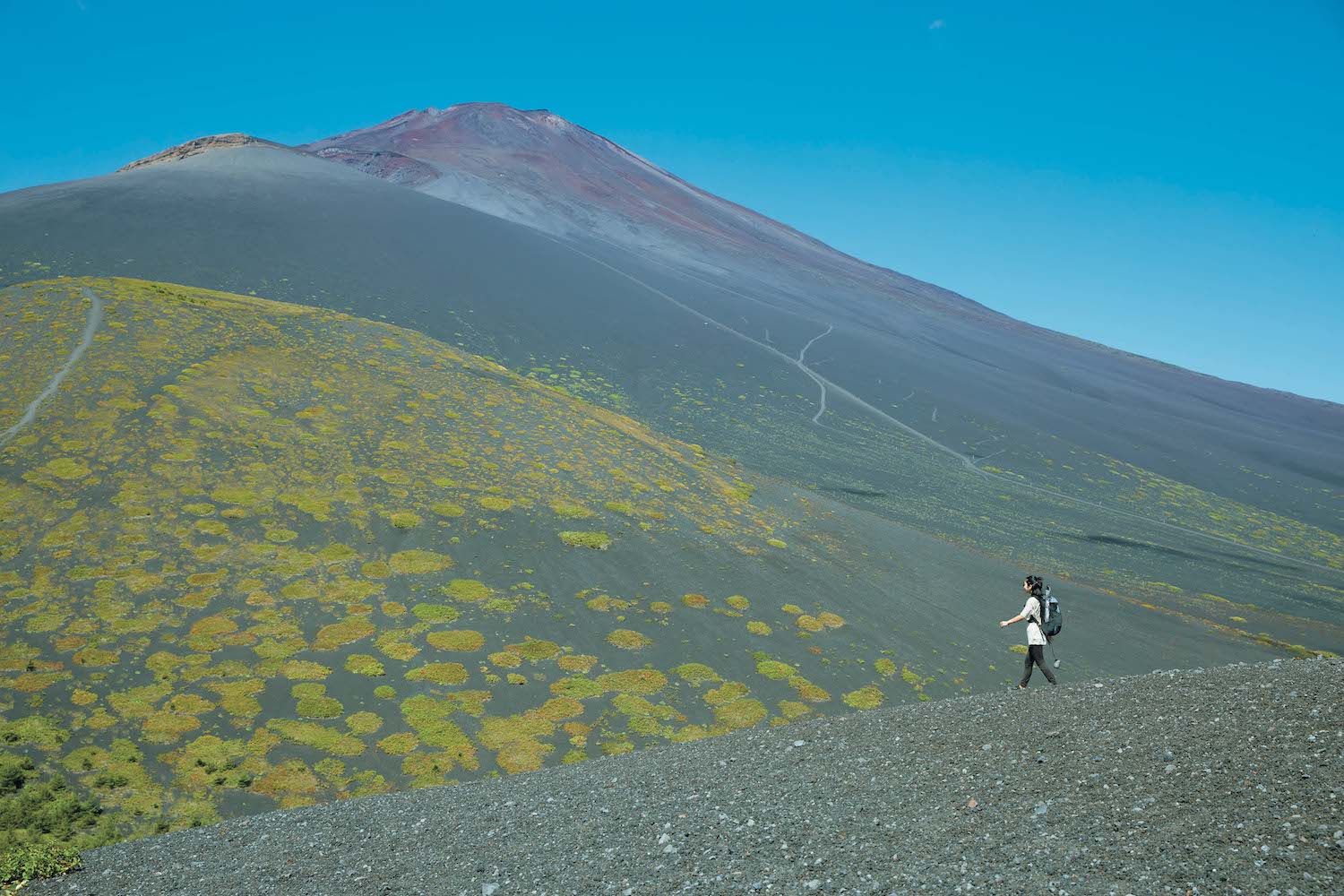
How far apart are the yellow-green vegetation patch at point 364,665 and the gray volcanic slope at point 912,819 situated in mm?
4609

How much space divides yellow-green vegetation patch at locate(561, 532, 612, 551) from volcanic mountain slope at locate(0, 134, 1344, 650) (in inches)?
950

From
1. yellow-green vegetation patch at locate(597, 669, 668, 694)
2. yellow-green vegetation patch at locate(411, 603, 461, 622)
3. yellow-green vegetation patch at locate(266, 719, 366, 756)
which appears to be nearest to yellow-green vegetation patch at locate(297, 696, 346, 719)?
yellow-green vegetation patch at locate(266, 719, 366, 756)

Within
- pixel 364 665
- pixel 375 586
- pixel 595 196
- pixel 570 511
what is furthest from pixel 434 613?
pixel 595 196

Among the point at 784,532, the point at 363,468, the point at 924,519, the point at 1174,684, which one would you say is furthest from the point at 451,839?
the point at 924,519

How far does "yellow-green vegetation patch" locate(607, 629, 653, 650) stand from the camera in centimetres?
2127

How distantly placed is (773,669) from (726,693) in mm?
2019

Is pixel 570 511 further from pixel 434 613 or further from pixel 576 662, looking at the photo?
pixel 576 662

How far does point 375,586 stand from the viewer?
2050 cm

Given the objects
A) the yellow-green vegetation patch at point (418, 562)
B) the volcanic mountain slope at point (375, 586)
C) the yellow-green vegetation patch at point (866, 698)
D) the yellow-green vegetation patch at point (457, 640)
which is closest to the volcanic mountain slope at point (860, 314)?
the volcanic mountain slope at point (375, 586)

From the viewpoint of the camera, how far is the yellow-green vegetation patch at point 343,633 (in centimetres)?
1808

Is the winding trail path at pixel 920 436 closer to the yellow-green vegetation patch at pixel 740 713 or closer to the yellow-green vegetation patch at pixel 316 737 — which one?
the yellow-green vegetation patch at pixel 740 713

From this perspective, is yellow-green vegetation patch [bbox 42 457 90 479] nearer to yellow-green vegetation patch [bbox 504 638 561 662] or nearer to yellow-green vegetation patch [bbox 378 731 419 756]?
yellow-green vegetation patch [bbox 378 731 419 756]

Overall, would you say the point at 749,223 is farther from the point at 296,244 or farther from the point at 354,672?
the point at 354,672

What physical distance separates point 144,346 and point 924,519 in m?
40.2
